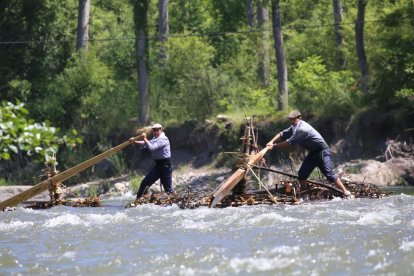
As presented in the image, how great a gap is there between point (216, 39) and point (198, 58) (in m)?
8.75

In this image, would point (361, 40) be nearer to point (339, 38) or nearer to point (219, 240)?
point (339, 38)

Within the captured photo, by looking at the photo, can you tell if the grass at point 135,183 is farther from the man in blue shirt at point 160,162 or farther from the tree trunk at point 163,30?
the man in blue shirt at point 160,162

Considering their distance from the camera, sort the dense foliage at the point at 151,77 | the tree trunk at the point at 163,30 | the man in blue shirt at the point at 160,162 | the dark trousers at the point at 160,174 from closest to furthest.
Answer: the man in blue shirt at the point at 160,162 < the dark trousers at the point at 160,174 < the dense foliage at the point at 151,77 < the tree trunk at the point at 163,30

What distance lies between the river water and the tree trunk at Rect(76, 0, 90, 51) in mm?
23234

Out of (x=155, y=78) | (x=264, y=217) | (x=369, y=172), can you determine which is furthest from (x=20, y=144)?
(x=155, y=78)

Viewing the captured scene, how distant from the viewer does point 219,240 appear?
13922 millimetres

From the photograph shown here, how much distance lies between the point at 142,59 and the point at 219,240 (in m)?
28.2

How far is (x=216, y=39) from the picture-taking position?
49.8 meters

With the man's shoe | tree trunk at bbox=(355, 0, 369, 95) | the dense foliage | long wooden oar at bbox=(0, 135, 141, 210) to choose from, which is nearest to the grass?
the dense foliage

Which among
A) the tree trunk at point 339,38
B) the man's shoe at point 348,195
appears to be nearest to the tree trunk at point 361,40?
the tree trunk at point 339,38

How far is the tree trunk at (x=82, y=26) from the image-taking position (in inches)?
1650

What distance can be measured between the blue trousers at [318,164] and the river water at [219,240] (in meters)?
0.69

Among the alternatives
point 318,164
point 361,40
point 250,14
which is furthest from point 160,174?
point 250,14

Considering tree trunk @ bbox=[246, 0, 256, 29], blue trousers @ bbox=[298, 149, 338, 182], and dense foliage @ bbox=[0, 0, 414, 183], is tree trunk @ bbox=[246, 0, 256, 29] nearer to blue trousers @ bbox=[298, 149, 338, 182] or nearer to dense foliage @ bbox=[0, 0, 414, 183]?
dense foliage @ bbox=[0, 0, 414, 183]
